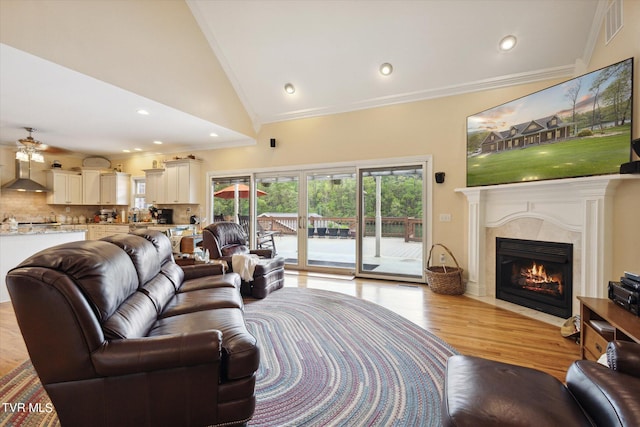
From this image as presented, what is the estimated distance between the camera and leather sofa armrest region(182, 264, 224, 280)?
300 cm

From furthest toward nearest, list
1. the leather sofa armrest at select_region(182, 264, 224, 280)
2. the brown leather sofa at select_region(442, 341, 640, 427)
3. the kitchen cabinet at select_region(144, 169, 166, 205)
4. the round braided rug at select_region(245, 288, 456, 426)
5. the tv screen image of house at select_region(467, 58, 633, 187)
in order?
the kitchen cabinet at select_region(144, 169, 166, 205)
the leather sofa armrest at select_region(182, 264, 224, 280)
the tv screen image of house at select_region(467, 58, 633, 187)
the round braided rug at select_region(245, 288, 456, 426)
the brown leather sofa at select_region(442, 341, 640, 427)

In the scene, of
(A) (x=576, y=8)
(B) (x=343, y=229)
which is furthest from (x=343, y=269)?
(A) (x=576, y=8)

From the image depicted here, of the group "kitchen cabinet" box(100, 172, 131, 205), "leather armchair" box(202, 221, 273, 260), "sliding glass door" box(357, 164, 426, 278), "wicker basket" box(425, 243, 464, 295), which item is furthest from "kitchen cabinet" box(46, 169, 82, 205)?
"wicker basket" box(425, 243, 464, 295)

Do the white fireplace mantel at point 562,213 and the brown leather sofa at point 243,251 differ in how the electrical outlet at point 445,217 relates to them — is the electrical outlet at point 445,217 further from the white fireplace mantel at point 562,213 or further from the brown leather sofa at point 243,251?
the brown leather sofa at point 243,251

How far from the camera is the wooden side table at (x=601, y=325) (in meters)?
1.80

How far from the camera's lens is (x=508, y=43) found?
353cm

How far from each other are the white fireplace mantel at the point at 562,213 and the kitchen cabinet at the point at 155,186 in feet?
20.4

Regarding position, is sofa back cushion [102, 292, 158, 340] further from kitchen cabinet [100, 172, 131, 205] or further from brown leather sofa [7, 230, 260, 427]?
kitchen cabinet [100, 172, 131, 205]

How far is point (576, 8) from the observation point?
10.2 feet

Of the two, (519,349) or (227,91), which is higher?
(227,91)

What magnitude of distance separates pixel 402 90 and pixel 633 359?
414 centimetres

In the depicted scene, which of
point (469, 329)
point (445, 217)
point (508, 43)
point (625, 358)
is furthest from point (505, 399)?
point (508, 43)

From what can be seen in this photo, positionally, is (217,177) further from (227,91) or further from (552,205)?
(552,205)

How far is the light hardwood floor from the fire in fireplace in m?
0.36
